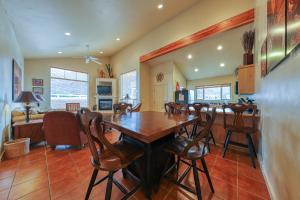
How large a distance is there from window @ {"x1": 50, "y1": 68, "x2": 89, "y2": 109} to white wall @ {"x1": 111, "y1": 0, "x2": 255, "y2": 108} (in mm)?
2737

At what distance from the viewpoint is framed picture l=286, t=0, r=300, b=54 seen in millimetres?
752

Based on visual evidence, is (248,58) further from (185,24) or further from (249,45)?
(185,24)

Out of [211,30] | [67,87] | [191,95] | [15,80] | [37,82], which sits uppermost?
[211,30]

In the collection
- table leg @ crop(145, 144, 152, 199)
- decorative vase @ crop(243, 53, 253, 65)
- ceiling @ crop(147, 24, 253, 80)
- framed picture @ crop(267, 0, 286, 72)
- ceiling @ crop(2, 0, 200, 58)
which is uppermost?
ceiling @ crop(2, 0, 200, 58)

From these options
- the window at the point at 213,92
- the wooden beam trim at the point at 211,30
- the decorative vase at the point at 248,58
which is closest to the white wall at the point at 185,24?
the wooden beam trim at the point at 211,30

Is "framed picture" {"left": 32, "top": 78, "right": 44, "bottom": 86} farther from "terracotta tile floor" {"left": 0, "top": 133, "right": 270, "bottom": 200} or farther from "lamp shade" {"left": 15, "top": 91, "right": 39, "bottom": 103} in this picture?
"terracotta tile floor" {"left": 0, "top": 133, "right": 270, "bottom": 200}

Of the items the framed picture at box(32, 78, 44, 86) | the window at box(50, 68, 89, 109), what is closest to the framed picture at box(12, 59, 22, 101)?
the framed picture at box(32, 78, 44, 86)

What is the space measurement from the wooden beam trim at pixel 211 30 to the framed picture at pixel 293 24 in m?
2.55

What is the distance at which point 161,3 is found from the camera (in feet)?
11.7

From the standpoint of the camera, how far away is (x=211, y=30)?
11.2 ft

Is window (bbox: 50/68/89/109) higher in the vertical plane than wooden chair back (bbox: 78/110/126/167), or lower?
higher

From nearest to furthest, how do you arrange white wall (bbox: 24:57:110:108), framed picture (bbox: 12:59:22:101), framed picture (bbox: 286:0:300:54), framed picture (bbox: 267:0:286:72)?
1. framed picture (bbox: 286:0:300:54)
2. framed picture (bbox: 267:0:286:72)
3. framed picture (bbox: 12:59:22:101)
4. white wall (bbox: 24:57:110:108)

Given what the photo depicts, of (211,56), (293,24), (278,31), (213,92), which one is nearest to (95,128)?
(293,24)

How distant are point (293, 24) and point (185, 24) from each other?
3.74 metres
